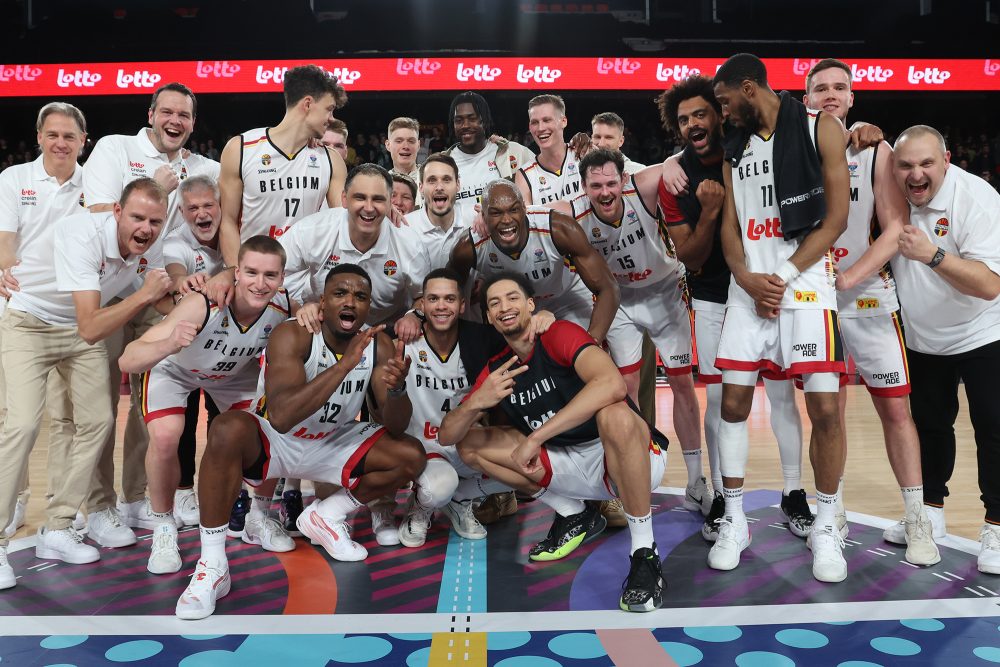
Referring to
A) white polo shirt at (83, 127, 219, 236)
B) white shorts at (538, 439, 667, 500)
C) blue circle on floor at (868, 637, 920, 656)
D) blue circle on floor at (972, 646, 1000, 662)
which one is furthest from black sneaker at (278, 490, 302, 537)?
blue circle on floor at (972, 646, 1000, 662)

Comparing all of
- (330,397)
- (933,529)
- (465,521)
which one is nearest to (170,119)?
(330,397)

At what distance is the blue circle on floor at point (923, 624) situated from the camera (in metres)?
2.98

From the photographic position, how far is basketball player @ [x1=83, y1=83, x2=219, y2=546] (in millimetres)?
4273

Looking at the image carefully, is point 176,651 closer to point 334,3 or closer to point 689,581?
point 689,581

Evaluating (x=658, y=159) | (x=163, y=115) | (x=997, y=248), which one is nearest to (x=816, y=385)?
(x=997, y=248)

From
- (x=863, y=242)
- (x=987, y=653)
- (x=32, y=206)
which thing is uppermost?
(x=32, y=206)

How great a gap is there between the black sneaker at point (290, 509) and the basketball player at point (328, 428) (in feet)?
1.41

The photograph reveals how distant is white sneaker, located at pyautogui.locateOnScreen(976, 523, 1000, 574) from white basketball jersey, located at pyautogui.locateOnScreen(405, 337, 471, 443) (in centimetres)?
255

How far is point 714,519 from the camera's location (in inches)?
161

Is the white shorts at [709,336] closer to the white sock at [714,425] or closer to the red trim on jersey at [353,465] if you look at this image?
the white sock at [714,425]

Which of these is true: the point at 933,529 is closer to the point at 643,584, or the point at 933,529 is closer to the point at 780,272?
the point at 780,272

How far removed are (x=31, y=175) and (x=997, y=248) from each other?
502cm

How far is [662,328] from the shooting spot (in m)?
4.74

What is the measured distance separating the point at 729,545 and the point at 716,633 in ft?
2.47
